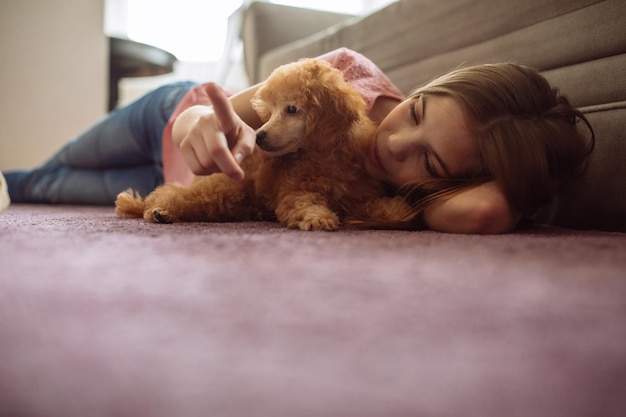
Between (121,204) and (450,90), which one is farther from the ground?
(450,90)

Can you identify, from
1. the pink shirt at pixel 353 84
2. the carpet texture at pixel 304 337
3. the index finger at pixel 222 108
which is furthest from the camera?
the pink shirt at pixel 353 84

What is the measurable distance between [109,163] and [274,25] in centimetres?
120

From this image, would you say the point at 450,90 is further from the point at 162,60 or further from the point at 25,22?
the point at 25,22

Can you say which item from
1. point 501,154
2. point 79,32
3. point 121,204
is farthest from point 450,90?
point 79,32

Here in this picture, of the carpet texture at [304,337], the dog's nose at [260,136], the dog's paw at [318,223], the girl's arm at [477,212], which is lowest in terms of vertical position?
the dog's paw at [318,223]

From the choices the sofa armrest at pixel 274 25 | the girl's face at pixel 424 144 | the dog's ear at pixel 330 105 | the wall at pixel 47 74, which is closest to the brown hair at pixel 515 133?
the girl's face at pixel 424 144

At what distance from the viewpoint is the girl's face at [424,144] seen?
876mm

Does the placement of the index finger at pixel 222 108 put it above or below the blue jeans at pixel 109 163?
above

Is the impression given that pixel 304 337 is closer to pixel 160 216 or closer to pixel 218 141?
pixel 218 141

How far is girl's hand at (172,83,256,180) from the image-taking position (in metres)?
0.73

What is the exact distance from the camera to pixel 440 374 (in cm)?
30

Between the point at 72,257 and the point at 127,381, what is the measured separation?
25 cm

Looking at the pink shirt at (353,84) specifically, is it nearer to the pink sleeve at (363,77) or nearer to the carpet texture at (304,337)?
the pink sleeve at (363,77)

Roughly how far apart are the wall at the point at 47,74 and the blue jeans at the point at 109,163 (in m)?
1.34
